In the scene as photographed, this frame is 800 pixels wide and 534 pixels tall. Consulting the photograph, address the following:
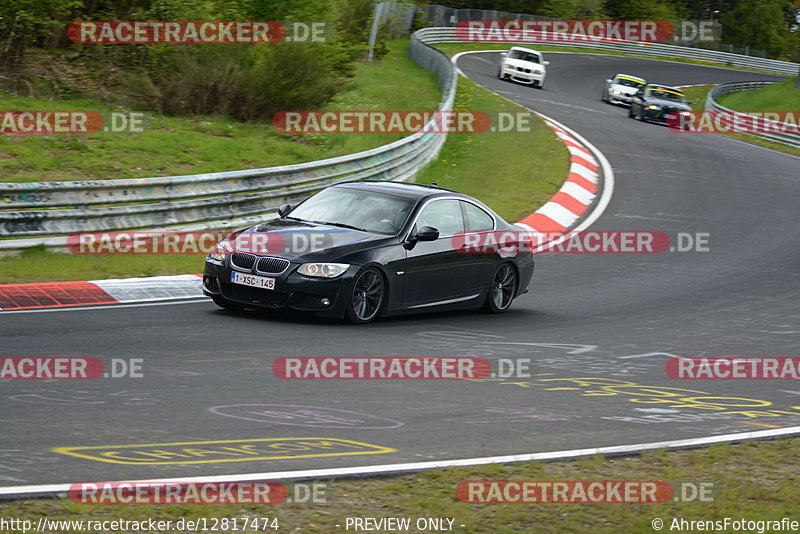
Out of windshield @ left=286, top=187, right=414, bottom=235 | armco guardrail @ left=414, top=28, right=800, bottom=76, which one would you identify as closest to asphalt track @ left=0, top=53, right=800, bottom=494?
windshield @ left=286, top=187, right=414, bottom=235

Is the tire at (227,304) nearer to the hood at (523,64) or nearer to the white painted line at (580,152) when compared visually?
the white painted line at (580,152)

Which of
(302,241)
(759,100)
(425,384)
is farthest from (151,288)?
(759,100)

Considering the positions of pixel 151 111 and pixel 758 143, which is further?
pixel 758 143

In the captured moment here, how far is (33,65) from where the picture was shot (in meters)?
22.2

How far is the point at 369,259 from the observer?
10227mm

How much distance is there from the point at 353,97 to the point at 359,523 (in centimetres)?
2359

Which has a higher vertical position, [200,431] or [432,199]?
[432,199]

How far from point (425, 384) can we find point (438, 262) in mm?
3199

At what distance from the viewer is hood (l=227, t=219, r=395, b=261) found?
33.1 ft

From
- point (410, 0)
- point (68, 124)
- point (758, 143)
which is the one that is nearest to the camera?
point (68, 124)

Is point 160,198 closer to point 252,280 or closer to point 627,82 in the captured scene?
point 252,280

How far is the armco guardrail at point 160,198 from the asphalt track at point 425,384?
2.67 meters

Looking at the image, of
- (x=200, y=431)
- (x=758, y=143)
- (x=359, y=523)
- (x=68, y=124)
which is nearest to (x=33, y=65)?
(x=68, y=124)

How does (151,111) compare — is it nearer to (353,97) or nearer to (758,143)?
(353,97)
